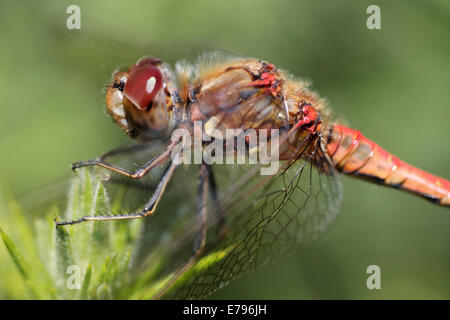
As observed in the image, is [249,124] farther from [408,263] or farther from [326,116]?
[408,263]

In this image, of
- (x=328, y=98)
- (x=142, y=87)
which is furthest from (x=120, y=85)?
(x=328, y=98)

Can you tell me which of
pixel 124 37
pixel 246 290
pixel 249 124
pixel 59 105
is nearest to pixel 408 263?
pixel 246 290

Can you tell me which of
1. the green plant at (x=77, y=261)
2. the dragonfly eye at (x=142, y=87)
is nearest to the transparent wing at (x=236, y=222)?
the green plant at (x=77, y=261)

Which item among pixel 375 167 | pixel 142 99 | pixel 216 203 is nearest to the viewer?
pixel 142 99

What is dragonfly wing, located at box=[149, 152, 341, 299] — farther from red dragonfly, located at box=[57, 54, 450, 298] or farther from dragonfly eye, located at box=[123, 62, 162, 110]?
dragonfly eye, located at box=[123, 62, 162, 110]

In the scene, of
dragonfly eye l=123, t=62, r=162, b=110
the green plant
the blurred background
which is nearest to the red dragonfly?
dragonfly eye l=123, t=62, r=162, b=110

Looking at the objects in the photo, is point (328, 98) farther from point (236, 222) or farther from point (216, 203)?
point (236, 222)
